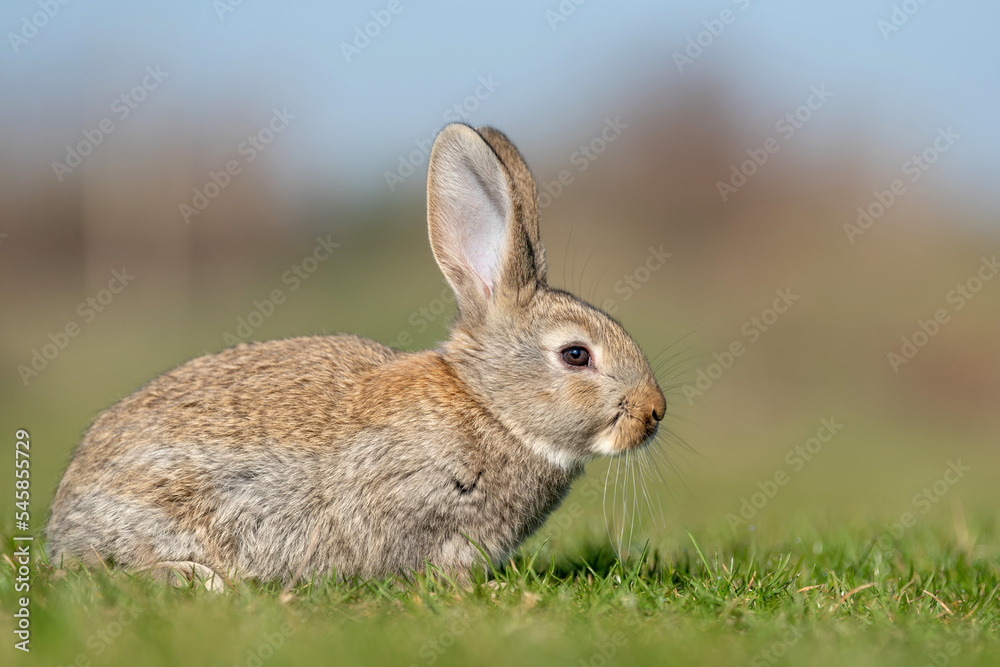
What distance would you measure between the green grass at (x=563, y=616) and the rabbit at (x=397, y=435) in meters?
0.24

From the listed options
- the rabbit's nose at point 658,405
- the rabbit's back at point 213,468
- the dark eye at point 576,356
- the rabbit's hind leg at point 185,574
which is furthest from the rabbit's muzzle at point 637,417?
the rabbit's hind leg at point 185,574

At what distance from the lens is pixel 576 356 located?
5.17 m

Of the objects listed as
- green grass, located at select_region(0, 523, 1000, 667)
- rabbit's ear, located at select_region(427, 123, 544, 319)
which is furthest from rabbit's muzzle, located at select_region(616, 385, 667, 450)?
rabbit's ear, located at select_region(427, 123, 544, 319)

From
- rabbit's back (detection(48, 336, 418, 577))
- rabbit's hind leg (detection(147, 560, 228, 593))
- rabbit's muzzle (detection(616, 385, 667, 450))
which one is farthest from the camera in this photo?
rabbit's muzzle (detection(616, 385, 667, 450))

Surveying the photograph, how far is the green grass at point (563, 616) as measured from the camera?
319 centimetres

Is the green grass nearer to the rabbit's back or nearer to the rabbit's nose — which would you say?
the rabbit's back

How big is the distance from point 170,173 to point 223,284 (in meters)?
2.68

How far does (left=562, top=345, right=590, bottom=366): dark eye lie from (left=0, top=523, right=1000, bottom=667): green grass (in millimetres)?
1039

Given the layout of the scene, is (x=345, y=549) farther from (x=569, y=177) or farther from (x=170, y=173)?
(x=170, y=173)

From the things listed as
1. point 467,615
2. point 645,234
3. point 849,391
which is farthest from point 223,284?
point 467,615

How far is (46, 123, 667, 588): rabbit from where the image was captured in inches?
188

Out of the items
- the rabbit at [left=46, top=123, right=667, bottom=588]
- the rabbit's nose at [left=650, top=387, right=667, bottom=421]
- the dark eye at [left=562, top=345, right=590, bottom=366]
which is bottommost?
the rabbit at [left=46, top=123, right=667, bottom=588]

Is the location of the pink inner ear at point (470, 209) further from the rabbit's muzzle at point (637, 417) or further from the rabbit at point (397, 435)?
the rabbit's muzzle at point (637, 417)

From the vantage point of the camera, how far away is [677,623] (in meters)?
3.81
